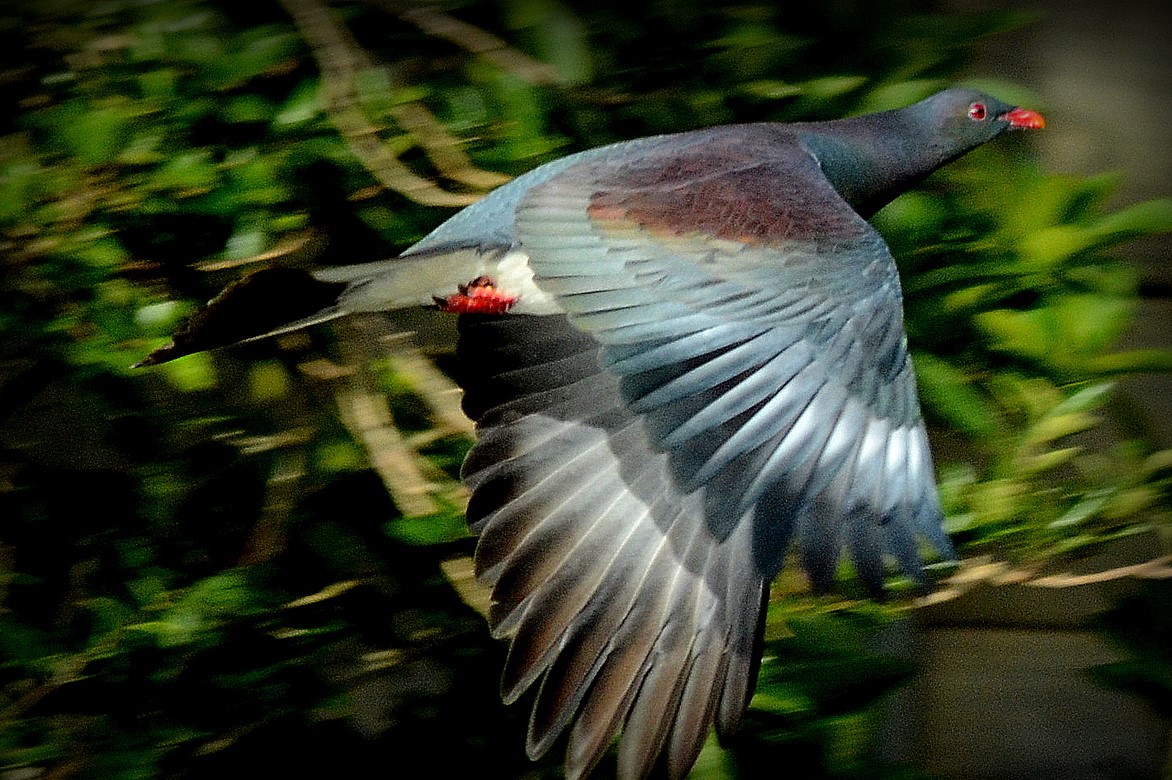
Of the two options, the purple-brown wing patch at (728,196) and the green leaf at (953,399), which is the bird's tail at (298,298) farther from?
the green leaf at (953,399)

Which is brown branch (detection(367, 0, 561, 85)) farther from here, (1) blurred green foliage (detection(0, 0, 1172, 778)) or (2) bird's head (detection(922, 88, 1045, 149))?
(2) bird's head (detection(922, 88, 1045, 149))

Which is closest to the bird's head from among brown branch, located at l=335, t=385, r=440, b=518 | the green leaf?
the green leaf

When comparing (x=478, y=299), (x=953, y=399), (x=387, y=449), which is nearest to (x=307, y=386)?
(x=387, y=449)

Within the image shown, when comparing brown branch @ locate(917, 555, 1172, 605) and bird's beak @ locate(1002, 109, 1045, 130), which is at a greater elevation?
bird's beak @ locate(1002, 109, 1045, 130)

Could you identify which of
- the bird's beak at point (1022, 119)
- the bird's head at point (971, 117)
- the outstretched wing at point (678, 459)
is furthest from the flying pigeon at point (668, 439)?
the bird's beak at point (1022, 119)

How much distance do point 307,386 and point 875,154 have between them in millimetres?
855

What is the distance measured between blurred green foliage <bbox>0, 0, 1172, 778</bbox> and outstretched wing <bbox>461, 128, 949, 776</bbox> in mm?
178

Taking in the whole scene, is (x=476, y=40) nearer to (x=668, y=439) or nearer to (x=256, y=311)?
(x=256, y=311)

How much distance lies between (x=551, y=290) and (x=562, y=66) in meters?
0.41

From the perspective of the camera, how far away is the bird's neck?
1692mm

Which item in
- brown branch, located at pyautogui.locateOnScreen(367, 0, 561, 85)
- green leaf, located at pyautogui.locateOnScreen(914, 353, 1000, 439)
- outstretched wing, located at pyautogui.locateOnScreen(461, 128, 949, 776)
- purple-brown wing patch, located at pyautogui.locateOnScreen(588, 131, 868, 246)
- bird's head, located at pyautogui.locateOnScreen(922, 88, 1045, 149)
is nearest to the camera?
outstretched wing, located at pyautogui.locateOnScreen(461, 128, 949, 776)

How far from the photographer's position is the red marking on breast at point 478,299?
150 cm

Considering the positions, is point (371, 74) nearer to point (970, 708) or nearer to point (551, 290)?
point (551, 290)

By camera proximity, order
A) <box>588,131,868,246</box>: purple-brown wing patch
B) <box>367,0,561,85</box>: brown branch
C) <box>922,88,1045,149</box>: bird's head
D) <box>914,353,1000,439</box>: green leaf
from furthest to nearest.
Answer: <box>922,88,1045,149</box>: bird's head → <box>367,0,561,85</box>: brown branch → <box>914,353,1000,439</box>: green leaf → <box>588,131,868,246</box>: purple-brown wing patch
